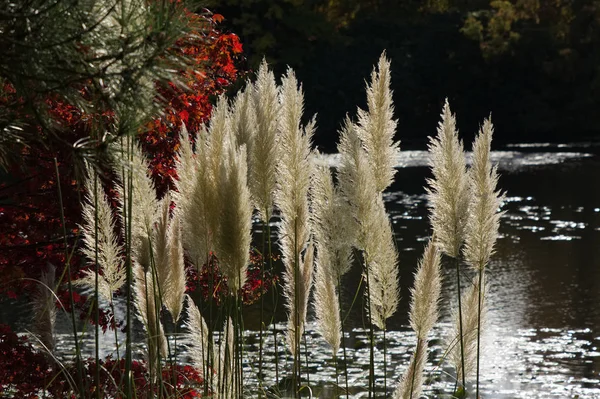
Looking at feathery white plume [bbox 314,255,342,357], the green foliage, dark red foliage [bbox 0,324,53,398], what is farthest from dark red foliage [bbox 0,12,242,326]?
the green foliage

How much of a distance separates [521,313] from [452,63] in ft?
96.8

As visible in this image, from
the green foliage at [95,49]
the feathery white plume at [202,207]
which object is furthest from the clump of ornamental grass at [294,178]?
the green foliage at [95,49]

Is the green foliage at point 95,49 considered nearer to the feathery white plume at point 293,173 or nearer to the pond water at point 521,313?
the feathery white plume at point 293,173

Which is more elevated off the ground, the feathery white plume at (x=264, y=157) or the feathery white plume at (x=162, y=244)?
the feathery white plume at (x=264, y=157)

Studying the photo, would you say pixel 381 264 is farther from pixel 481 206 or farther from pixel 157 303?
pixel 157 303

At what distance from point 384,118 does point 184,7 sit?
56.7 inches

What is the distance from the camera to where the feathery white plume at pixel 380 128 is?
3.87 metres

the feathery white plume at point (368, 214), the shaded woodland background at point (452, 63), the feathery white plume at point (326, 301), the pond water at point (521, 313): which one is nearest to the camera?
the feathery white plume at point (368, 214)

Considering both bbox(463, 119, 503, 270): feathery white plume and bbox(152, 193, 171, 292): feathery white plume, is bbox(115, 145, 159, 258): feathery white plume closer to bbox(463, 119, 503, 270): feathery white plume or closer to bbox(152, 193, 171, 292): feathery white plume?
bbox(152, 193, 171, 292): feathery white plume

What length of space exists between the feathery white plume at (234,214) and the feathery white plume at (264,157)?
0.88 ft

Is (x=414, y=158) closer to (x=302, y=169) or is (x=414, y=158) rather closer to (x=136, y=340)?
(x=136, y=340)

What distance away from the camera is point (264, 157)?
3824 millimetres

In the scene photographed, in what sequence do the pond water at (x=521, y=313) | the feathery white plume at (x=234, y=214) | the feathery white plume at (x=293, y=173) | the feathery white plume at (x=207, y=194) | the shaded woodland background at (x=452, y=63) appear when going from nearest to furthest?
the feathery white plume at (x=234, y=214), the feathery white plume at (x=207, y=194), the feathery white plume at (x=293, y=173), the pond water at (x=521, y=313), the shaded woodland background at (x=452, y=63)

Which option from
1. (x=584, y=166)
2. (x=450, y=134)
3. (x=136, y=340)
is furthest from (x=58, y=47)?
(x=584, y=166)
